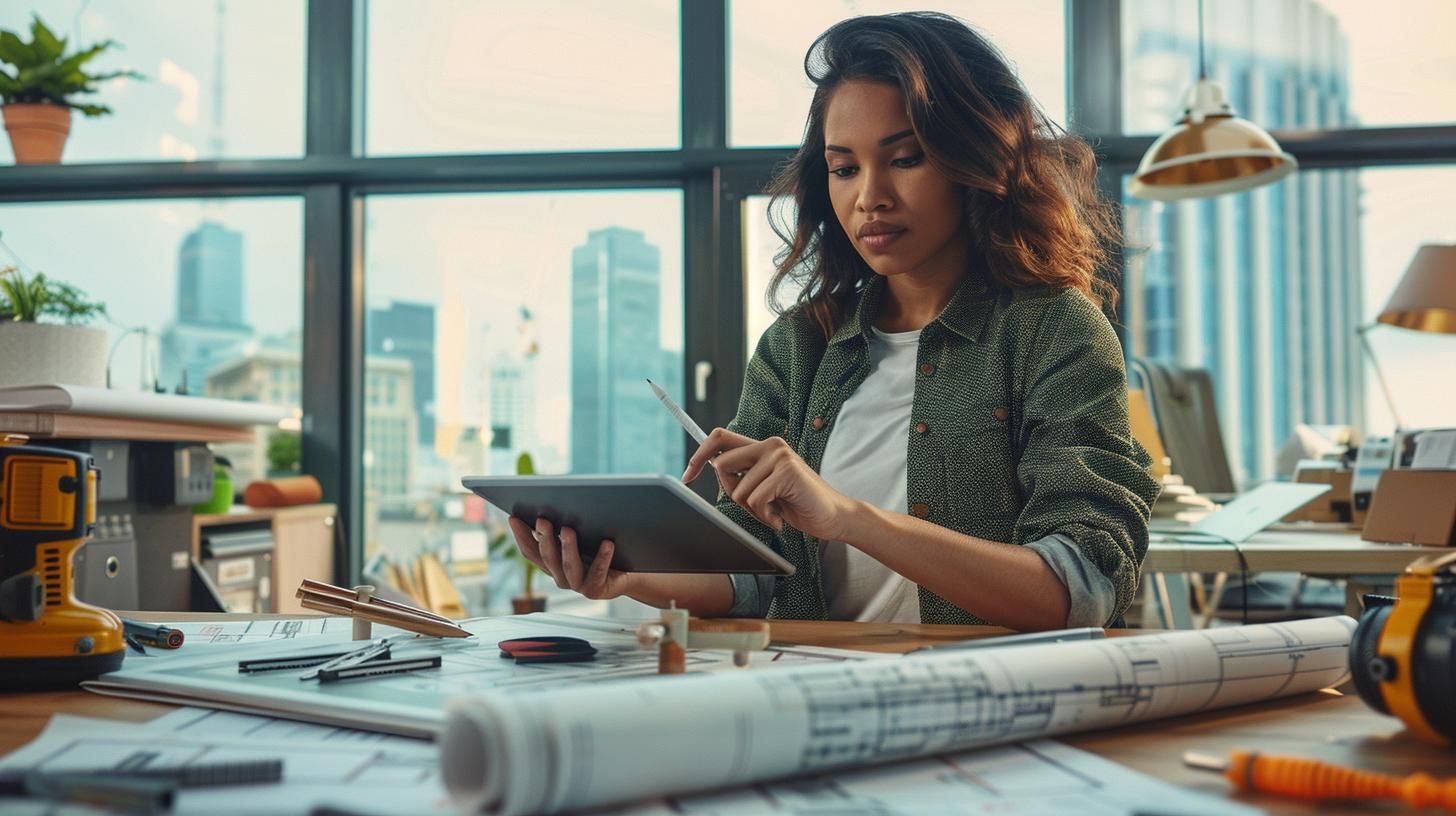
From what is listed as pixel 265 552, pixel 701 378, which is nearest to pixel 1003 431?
pixel 265 552

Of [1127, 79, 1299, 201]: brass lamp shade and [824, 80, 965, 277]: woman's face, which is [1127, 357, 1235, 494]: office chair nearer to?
[1127, 79, 1299, 201]: brass lamp shade

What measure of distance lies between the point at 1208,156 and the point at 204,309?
318 cm

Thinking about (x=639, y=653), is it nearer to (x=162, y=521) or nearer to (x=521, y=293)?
(x=162, y=521)

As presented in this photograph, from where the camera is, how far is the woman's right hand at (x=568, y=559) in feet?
3.45

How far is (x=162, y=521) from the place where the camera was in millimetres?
2479

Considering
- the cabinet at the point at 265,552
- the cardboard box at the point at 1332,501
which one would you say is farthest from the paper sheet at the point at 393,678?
the cardboard box at the point at 1332,501

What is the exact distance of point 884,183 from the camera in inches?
50.1

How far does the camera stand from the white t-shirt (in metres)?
1.31

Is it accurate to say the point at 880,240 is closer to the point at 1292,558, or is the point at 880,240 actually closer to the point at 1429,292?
the point at 1292,558

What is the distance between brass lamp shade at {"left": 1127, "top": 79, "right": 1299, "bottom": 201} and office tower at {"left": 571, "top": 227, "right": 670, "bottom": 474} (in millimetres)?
1623

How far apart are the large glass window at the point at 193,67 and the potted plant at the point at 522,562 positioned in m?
1.37

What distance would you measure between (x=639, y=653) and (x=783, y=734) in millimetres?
378

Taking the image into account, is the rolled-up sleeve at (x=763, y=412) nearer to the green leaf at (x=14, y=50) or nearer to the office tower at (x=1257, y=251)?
the office tower at (x=1257, y=251)

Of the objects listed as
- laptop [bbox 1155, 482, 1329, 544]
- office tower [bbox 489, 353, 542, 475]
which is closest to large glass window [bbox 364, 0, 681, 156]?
office tower [bbox 489, 353, 542, 475]
